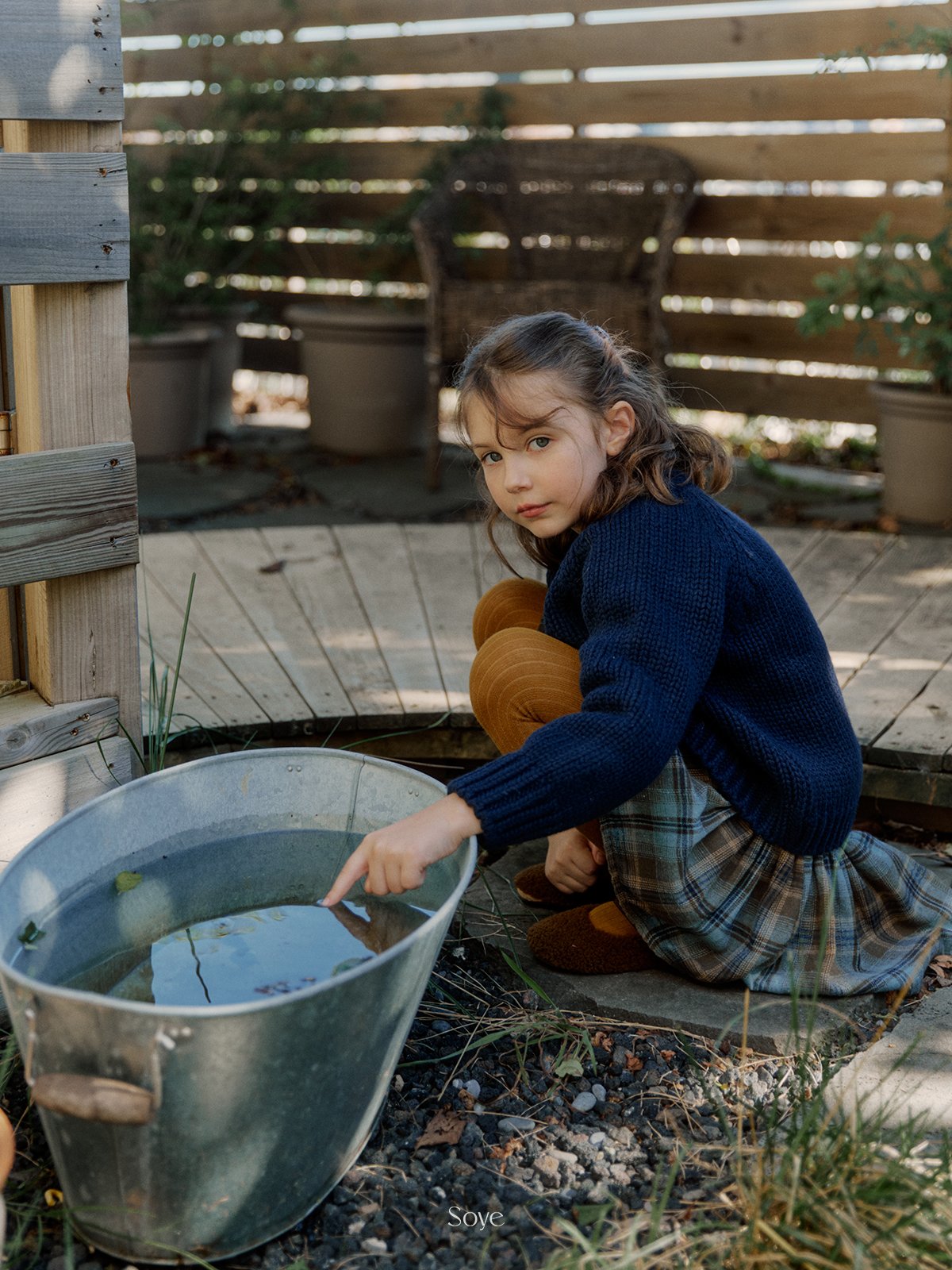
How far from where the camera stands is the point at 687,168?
4.32m

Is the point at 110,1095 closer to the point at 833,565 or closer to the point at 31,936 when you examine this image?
the point at 31,936

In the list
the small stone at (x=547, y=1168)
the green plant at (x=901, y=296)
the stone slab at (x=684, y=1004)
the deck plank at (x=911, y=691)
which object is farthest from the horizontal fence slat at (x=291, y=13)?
the small stone at (x=547, y=1168)

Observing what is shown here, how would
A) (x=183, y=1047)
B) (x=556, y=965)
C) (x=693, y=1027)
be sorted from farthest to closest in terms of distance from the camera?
(x=556, y=965)
(x=693, y=1027)
(x=183, y=1047)

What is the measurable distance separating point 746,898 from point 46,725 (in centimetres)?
93

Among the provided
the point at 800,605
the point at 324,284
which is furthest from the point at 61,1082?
the point at 324,284

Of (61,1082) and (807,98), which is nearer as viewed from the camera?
(61,1082)

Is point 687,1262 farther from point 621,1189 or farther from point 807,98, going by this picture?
point 807,98

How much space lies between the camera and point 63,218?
4.91 ft

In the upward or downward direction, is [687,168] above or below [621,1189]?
above

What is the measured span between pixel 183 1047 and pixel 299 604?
1.78 meters

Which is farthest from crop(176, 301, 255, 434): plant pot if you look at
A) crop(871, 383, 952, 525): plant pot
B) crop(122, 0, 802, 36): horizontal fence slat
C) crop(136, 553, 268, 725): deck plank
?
crop(871, 383, 952, 525): plant pot

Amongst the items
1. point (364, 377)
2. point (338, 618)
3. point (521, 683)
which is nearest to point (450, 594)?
point (338, 618)

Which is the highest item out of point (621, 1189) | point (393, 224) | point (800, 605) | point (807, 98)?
point (807, 98)

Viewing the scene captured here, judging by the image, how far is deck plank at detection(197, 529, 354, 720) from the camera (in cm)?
228
